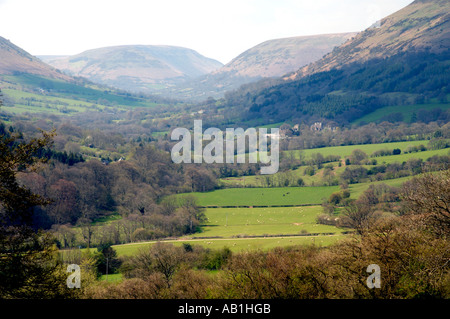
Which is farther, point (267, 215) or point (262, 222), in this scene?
point (267, 215)

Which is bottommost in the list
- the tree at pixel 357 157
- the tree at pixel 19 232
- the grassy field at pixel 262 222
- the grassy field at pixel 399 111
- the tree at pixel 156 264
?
the grassy field at pixel 262 222

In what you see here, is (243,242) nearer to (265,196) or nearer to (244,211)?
(244,211)

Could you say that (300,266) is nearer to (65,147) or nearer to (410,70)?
(65,147)

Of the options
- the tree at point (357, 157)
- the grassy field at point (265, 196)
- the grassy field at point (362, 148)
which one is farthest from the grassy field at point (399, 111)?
the grassy field at point (265, 196)

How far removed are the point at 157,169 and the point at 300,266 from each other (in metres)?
73.7

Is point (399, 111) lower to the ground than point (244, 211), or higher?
higher

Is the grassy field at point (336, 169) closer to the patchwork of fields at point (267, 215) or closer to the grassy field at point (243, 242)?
the patchwork of fields at point (267, 215)

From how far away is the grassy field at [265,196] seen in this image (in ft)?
257

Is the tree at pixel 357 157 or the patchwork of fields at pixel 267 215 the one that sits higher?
the tree at pixel 357 157

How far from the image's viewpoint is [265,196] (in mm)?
82688

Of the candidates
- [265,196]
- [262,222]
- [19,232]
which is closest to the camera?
[19,232]

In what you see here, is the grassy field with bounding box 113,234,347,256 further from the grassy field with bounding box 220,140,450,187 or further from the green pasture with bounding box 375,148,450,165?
the green pasture with bounding box 375,148,450,165

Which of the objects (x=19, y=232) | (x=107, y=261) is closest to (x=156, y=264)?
(x=107, y=261)

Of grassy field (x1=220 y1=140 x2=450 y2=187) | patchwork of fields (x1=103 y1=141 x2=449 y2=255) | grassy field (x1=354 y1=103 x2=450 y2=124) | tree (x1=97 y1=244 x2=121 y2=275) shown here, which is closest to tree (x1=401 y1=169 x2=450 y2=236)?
patchwork of fields (x1=103 y1=141 x2=449 y2=255)
